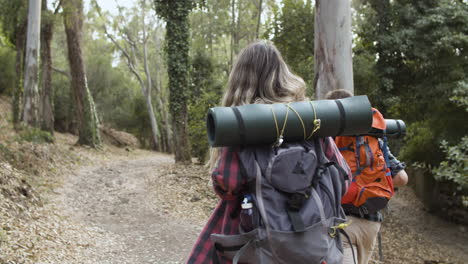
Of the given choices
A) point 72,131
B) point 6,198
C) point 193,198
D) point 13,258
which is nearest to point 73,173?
point 193,198

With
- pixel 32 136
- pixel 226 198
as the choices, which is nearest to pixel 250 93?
pixel 226 198

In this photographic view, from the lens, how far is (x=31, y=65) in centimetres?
1342

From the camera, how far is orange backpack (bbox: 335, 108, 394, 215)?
8.99 feet

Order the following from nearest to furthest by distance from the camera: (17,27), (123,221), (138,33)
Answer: (123,221), (17,27), (138,33)

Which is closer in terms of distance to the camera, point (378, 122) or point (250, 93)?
point (250, 93)

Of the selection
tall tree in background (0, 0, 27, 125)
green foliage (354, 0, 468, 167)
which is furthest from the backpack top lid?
tall tree in background (0, 0, 27, 125)

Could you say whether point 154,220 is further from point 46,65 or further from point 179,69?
point 46,65

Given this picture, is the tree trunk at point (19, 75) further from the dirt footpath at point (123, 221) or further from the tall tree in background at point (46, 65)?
the dirt footpath at point (123, 221)

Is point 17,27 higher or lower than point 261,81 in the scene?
higher

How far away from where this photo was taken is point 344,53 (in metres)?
4.83

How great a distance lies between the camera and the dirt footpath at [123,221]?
5891mm

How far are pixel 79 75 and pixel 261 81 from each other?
17.5m

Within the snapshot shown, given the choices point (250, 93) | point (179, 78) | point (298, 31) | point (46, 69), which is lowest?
point (250, 93)

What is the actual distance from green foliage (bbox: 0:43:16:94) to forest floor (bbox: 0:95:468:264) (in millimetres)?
11855
